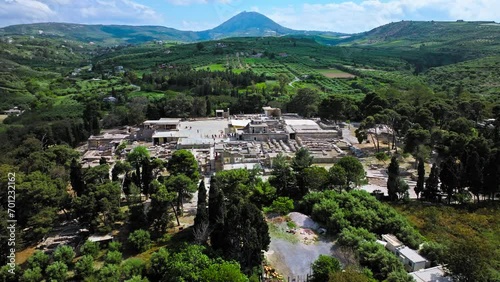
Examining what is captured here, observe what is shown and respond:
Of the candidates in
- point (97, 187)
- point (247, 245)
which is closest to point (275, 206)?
point (247, 245)

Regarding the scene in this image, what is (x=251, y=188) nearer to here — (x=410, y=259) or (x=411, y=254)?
(x=411, y=254)

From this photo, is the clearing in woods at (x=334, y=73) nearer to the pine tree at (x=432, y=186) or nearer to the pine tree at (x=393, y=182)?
the pine tree at (x=432, y=186)

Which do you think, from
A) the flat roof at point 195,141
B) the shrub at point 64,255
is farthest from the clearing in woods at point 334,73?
the shrub at point 64,255

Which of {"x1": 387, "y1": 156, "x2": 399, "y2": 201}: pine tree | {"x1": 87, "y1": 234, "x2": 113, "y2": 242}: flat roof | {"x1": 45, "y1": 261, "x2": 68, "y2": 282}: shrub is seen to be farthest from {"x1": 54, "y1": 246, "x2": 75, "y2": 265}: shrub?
{"x1": 387, "y1": 156, "x2": 399, "y2": 201}: pine tree

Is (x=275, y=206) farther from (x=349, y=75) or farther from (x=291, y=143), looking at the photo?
(x=349, y=75)

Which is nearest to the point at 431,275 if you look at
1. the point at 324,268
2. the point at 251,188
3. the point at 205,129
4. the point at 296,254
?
the point at 324,268
